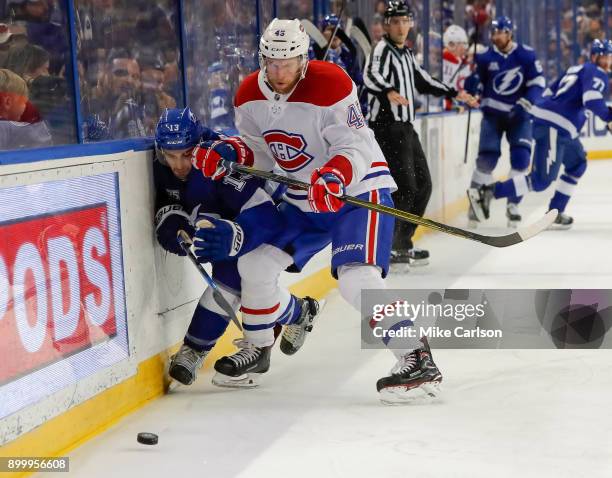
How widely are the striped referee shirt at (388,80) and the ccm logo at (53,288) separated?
8.08 ft

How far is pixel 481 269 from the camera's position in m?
4.95

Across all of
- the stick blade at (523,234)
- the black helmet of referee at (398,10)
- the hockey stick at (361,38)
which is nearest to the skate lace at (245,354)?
the stick blade at (523,234)

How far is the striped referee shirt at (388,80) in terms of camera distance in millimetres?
4895

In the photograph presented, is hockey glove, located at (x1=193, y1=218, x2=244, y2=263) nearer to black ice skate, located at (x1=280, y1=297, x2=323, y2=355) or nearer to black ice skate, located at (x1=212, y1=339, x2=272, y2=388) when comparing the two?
black ice skate, located at (x1=212, y1=339, x2=272, y2=388)

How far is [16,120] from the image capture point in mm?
2518

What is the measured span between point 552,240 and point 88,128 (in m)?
3.56

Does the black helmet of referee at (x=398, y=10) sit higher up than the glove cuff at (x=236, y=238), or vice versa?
the black helmet of referee at (x=398, y=10)

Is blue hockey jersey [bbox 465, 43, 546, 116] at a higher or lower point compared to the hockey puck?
higher

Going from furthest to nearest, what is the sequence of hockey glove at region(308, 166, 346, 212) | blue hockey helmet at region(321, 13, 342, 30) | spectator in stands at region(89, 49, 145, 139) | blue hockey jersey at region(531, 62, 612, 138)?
blue hockey jersey at region(531, 62, 612, 138)
blue hockey helmet at region(321, 13, 342, 30)
spectator in stands at region(89, 49, 145, 139)
hockey glove at region(308, 166, 346, 212)

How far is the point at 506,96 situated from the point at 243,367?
3.80 m

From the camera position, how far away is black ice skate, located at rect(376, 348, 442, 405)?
2791mm

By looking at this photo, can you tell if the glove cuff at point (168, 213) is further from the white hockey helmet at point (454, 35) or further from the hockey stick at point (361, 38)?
the white hockey helmet at point (454, 35)

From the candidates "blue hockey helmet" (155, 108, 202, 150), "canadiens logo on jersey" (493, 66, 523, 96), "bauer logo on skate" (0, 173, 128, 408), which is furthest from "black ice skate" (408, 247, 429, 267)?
"bauer logo on skate" (0, 173, 128, 408)

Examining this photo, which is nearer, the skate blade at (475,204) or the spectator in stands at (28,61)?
the spectator in stands at (28,61)
